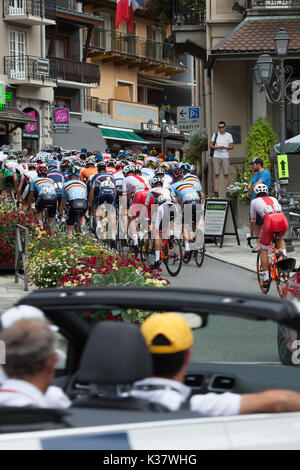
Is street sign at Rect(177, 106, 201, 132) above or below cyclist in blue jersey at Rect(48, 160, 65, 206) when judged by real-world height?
above

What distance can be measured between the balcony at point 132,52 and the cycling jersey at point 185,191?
139ft

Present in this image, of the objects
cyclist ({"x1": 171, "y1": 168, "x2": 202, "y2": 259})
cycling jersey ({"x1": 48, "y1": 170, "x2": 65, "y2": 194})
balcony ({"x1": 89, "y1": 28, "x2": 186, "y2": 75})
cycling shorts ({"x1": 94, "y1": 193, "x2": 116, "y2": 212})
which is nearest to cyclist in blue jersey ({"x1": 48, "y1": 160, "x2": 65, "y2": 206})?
cycling jersey ({"x1": 48, "y1": 170, "x2": 65, "y2": 194})

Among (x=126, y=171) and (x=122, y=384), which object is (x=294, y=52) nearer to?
(x=126, y=171)

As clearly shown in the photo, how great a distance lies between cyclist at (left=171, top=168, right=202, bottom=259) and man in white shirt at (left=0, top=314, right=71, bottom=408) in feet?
47.3

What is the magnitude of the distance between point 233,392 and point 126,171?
16.1m

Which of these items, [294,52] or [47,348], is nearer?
[47,348]

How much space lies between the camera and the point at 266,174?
19844 millimetres

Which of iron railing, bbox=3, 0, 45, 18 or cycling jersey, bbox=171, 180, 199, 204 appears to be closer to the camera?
cycling jersey, bbox=171, 180, 199, 204

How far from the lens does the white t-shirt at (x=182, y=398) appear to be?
359cm

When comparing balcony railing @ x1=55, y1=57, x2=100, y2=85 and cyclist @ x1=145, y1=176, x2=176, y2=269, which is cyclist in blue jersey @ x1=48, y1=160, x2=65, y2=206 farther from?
balcony railing @ x1=55, y1=57, x2=100, y2=85

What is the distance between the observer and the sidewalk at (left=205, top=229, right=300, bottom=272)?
18.3m

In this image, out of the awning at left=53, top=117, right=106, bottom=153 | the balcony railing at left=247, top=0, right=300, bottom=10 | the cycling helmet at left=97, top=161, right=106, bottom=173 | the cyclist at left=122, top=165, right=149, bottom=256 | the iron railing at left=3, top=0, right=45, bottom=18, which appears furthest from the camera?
the awning at left=53, top=117, right=106, bottom=153

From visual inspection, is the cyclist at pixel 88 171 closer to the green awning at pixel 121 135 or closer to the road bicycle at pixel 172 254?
the road bicycle at pixel 172 254

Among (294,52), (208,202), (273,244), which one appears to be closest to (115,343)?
(273,244)
